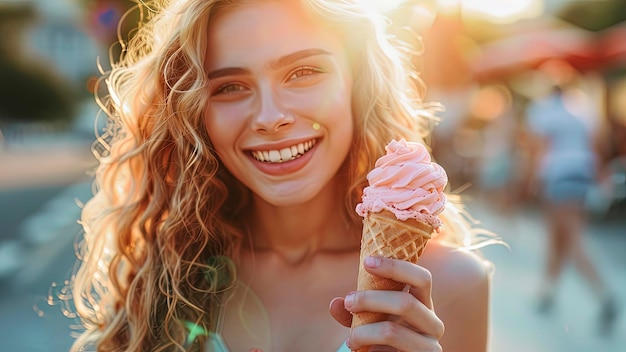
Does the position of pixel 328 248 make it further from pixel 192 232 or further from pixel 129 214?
pixel 129 214

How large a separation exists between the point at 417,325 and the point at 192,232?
103cm

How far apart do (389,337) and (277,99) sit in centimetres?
82

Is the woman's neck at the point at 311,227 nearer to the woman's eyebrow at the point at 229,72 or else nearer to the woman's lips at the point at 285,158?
the woman's lips at the point at 285,158

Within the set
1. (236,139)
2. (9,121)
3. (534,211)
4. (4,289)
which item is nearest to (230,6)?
(236,139)

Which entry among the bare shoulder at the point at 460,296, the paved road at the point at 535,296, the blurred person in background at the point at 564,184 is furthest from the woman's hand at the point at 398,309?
the blurred person in background at the point at 564,184

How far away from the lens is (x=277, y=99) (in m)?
A: 2.15

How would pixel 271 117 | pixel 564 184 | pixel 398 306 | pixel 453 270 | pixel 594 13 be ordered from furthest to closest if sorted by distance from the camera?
1. pixel 594 13
2. pixel 564 184
3. pixel 453 270
4. pixel 271 117
5. pixel 398 306

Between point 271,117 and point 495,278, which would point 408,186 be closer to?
point 271,117

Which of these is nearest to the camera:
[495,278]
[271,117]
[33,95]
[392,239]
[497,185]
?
[392,239]

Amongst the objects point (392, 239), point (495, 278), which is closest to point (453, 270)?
point (392, 239)

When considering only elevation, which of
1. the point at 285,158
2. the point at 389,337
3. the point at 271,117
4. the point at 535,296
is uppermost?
the point at 271,117

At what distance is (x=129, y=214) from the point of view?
2.58 meters

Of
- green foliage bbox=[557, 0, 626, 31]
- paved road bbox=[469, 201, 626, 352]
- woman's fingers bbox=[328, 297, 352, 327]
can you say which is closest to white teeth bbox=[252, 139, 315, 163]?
woman's fingers bbox=[328, 297, 352, 327]

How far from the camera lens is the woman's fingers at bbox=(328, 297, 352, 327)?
6.06 ft
